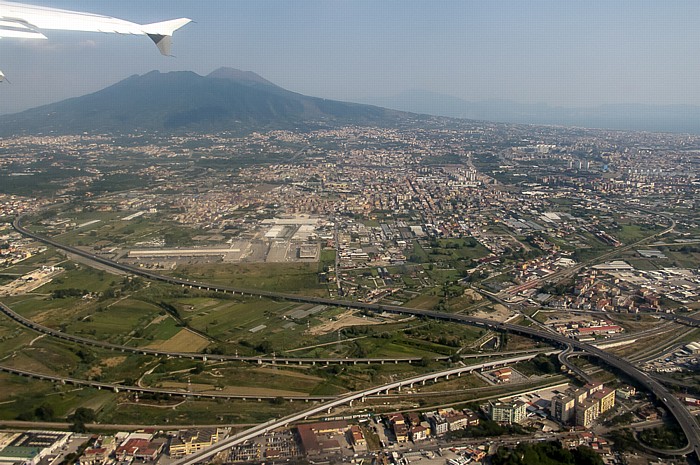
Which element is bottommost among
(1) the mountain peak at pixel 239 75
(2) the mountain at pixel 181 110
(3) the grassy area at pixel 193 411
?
(3) the grassy area at pixel 193 411

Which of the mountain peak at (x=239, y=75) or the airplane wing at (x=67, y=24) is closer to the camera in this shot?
the airplane wing at (x=67, y=24)

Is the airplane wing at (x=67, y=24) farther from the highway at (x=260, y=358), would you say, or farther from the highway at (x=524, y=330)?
the highway at (x=524, y=330)

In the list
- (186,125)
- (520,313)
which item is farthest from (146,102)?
(520,313)

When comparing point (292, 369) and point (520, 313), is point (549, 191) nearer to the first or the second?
point (520, 313)

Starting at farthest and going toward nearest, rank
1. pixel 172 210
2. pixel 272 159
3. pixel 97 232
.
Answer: pixel 272 159
pixel 172 210
pixel 97 232

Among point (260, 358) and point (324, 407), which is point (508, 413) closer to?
point (324, 407)

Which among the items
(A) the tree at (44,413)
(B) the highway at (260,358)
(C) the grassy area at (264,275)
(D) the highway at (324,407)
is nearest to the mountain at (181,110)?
(C) the grassy area at (264,275)

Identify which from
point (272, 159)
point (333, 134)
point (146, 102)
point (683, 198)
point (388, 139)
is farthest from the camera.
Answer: point (146, 102)

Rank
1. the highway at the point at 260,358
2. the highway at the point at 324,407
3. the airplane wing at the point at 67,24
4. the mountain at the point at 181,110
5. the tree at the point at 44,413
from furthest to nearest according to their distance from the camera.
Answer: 1. the mountain at the point at 181,110
2. the highway at the point at 260,358
3. the tree at the point at 44,413
4. the highway at the point at 324,407
5. the airplane wing at the point at 67,24
